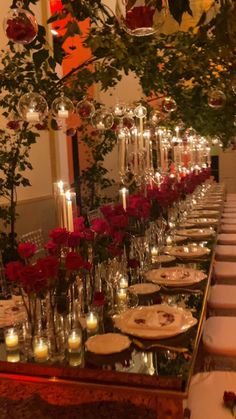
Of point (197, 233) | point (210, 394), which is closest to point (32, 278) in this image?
point (210, 394)

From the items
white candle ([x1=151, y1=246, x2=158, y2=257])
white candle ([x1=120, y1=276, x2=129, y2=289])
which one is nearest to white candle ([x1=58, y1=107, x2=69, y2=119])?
white candle ([x1=151, y1=246, x2=158, y2=257])

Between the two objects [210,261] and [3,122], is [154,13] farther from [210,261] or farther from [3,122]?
[3,122]

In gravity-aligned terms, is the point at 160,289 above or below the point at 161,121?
below

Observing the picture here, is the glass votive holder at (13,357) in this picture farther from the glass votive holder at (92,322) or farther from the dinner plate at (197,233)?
the dinner plate at (197,233)

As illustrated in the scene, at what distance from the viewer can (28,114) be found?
296 centimetres

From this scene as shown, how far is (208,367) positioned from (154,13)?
6.57ft

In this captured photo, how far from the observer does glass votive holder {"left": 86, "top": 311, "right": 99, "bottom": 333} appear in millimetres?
1763

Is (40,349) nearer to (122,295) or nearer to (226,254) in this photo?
(122,295)

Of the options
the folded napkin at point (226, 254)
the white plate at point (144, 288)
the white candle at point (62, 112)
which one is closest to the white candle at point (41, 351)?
the white plate at point (144, 288)

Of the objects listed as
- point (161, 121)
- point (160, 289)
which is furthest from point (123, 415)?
point (161, 121)

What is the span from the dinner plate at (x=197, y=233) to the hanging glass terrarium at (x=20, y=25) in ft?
7.61

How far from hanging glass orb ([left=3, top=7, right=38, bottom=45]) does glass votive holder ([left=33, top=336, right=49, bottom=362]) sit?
1.14m

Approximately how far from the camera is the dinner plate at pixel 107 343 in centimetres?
157

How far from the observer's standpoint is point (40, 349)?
61.8 inches
